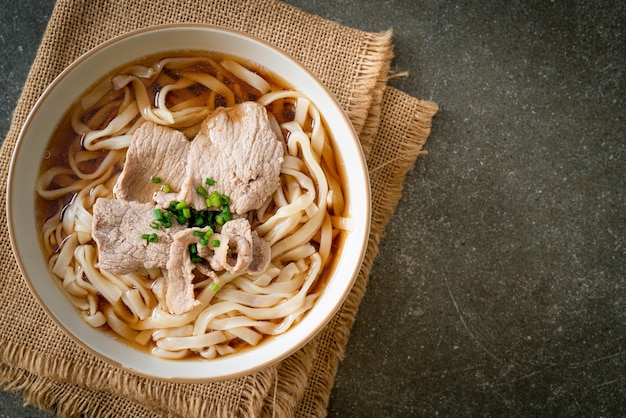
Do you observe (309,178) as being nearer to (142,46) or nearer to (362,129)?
(362,129)

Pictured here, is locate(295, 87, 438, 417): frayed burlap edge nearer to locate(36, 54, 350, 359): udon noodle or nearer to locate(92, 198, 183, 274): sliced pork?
locate(36, 54, 350, 359): udon noodle

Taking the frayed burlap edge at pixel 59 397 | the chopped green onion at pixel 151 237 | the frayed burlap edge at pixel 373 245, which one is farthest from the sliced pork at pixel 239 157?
the frayed burlap edge at pixel 59 397

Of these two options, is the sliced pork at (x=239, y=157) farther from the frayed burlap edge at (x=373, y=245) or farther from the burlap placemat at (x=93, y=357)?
the frayed burlap edge at (x=373, y=245)

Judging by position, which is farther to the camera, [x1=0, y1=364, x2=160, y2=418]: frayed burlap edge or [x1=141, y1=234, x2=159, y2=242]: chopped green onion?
[x1=0, y1=364, x2=160, y2=418]: frayed burlap edge

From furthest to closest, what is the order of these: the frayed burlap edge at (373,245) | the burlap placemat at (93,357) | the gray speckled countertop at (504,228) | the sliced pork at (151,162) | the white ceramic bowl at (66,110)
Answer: the gray speckled countertop at (504,228), the frayed burlap edge at (373,245), the burlap placemat at (93,357), the sliced pork at (151,162), the white ceramic bowl at (66,110)

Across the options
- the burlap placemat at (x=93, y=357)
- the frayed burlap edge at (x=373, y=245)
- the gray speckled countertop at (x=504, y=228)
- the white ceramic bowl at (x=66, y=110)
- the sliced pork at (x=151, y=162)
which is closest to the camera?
the white ceramic bowl at (x=66, y=110)

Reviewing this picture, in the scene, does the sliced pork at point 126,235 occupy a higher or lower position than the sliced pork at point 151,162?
lower

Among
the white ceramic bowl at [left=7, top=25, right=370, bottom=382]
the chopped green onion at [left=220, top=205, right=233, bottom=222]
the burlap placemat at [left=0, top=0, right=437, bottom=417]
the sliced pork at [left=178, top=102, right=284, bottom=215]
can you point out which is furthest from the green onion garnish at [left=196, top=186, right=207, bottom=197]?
the burlap placemat at [left=0, top=0, right=437, bottom=417]
